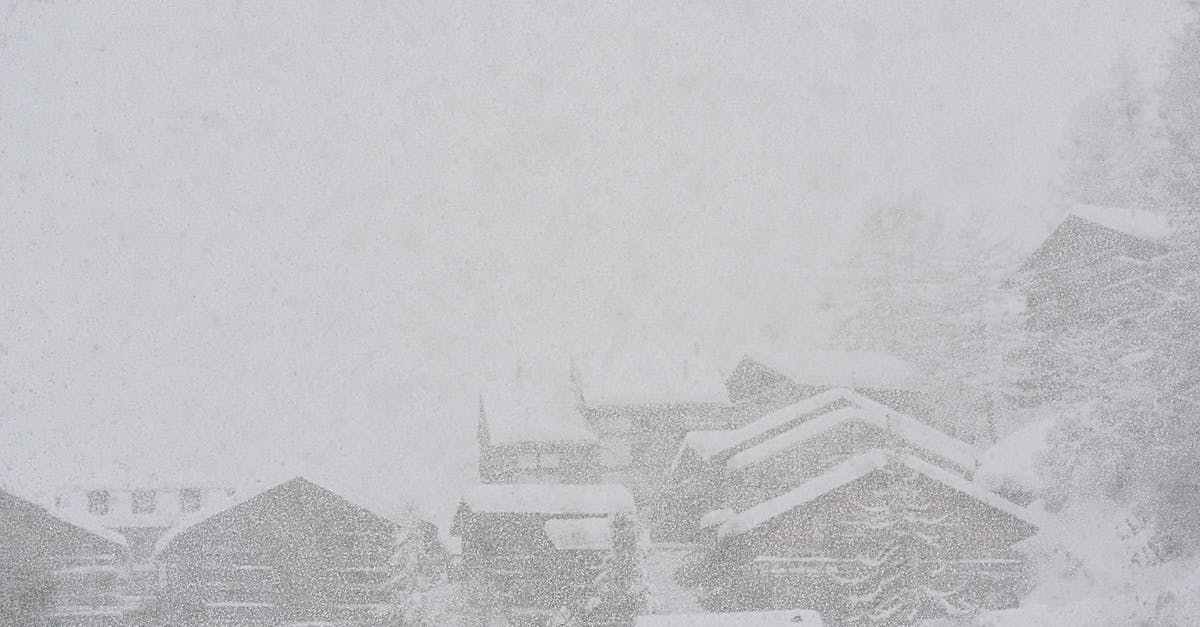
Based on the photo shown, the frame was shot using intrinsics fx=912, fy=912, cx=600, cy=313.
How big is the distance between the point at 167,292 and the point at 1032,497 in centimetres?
11670

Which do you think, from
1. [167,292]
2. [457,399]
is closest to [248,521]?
[457,399]

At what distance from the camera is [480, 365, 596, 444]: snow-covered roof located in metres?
45.1

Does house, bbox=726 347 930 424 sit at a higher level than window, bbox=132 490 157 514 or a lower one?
higher

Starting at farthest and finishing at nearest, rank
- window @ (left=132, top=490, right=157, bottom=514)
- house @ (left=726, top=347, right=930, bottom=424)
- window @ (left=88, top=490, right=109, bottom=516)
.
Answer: house @ (left=726, top=347, right=930, bottom=424) < window @ (left=132, top=490, right=157, bottom=514) < window @ (left=88, top=490, right=109, bottom=516)

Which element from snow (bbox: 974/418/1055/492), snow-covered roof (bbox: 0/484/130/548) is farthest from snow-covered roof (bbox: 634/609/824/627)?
snow-covered roof (bbox: 0/484/130/548)

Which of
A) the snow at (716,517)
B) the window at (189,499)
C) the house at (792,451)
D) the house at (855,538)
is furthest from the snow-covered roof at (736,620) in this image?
the window at (189,499)

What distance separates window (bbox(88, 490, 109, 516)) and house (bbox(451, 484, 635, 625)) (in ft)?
69.7

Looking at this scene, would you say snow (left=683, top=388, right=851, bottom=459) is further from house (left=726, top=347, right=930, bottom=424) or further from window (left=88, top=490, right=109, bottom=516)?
window (left=88, top=490, right=109, bottom=516)

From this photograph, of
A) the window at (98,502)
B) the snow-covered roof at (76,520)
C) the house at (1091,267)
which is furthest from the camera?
the window at (98,502)

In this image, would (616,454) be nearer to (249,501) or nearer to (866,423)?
(866,423)

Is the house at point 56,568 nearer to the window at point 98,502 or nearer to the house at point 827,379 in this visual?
the window at point 98,502

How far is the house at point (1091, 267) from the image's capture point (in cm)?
3875

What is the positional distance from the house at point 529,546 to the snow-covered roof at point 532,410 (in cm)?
913

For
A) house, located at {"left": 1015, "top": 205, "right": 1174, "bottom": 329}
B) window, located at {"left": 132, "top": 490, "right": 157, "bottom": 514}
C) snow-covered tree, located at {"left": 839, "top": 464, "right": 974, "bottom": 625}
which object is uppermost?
house, located at {"left": 1015, "top": 205, "right": 1174, "bottom": 329}
